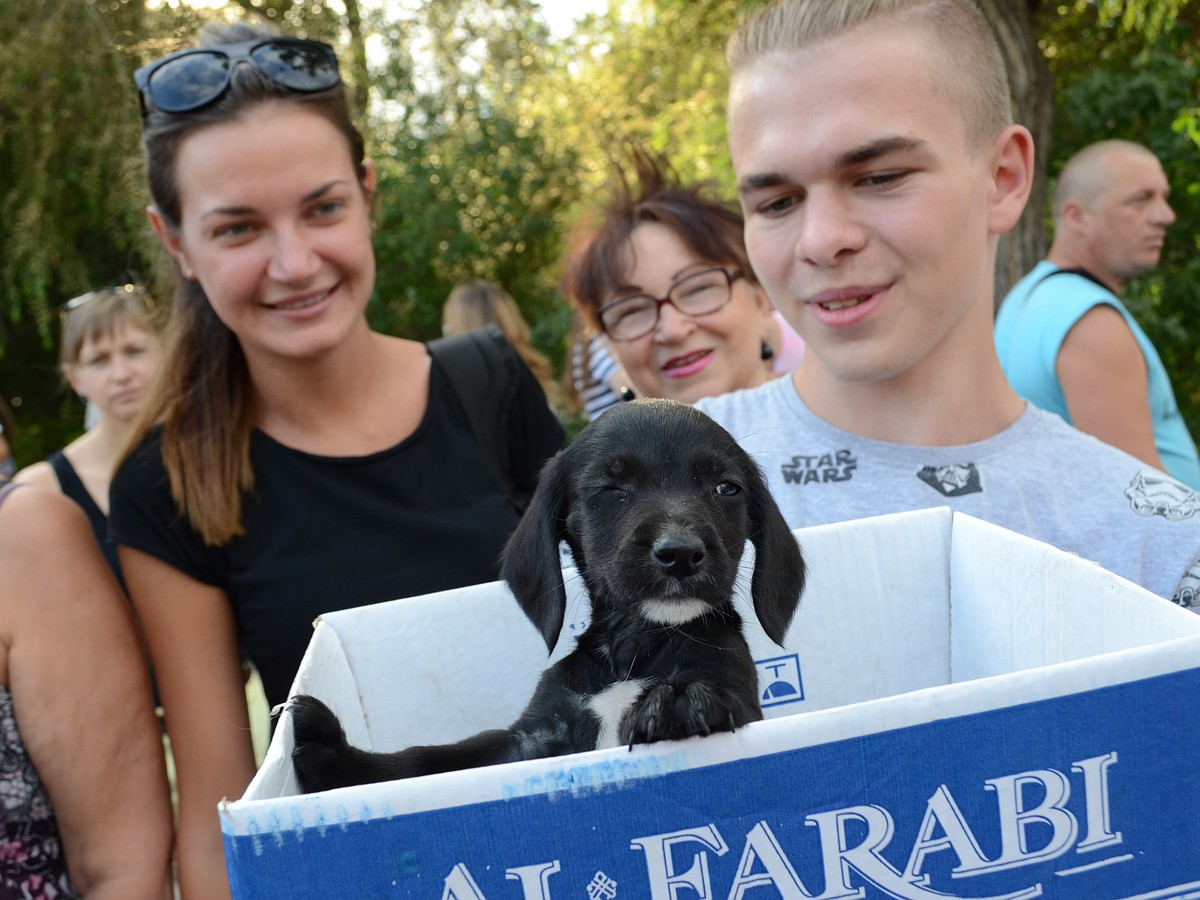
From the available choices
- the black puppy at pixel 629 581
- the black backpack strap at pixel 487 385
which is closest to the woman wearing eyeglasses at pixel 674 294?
the black backpack strap at pixel 487 385

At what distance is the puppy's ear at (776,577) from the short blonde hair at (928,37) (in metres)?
0.97

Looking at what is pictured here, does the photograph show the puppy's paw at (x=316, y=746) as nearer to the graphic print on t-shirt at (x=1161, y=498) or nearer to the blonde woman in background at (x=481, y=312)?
the graphic print on t-shirt at (x=1161, y=498)

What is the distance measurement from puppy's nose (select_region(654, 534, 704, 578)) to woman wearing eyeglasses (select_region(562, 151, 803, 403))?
1984 millimetres

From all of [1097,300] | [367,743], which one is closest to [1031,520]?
[367,743]

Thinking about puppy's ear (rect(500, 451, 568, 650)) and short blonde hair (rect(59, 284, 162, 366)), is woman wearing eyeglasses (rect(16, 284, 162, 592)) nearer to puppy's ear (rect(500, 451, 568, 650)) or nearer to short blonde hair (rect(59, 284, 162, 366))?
short blonde hair (rect(59, 284, 162, 366))

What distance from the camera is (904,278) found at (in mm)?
2225

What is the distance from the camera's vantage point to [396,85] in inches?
544

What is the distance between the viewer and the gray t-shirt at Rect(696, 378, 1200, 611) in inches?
85.8

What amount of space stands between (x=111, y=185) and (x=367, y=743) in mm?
10560

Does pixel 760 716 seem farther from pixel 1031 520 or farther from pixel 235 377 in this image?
pixel 235 377

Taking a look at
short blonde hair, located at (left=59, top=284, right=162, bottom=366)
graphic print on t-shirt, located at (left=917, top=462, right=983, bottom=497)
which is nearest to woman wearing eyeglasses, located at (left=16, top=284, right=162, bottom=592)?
short blonde hair, located at (left=59, top=284, right=162, bottom=366)

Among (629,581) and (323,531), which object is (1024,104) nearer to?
(323,531)

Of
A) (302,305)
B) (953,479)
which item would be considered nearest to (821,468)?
(953,479)

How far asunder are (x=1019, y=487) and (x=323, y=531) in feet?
5.36
